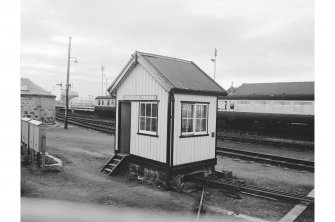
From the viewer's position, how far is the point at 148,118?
30.6 feet

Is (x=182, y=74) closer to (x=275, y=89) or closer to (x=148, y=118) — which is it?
(x=148, y=118)

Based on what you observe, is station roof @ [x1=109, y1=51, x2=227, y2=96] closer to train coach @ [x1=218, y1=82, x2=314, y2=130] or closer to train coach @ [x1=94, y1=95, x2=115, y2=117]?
train coach @ [x1=218, y1=82, x2=314, y2=130]

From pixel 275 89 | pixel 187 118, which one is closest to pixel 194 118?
pixel 187 118

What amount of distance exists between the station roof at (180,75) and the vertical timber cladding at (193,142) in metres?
0.26

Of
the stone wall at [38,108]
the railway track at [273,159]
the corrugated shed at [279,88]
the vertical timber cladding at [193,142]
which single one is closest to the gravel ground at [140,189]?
the railway track at [273,159]

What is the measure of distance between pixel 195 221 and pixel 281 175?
Result: 552 centimetres

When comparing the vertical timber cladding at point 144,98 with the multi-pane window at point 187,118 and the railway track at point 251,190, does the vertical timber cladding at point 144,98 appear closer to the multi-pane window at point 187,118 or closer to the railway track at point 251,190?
the multi-pane window at point 187,118

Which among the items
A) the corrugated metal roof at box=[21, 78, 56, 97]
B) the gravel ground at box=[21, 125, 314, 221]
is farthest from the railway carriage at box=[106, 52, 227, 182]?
the corrugated metal roof at box=[21, 78, 56, 97]

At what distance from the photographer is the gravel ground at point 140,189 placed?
706cm

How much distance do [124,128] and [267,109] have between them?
581 inches

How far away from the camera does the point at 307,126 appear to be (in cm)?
1986

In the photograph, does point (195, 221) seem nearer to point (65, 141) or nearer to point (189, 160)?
point (189, 160)

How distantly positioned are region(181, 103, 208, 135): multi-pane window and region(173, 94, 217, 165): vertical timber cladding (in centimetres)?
16
